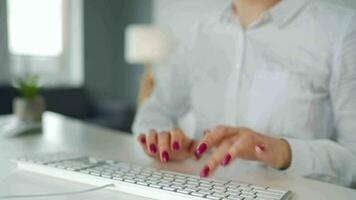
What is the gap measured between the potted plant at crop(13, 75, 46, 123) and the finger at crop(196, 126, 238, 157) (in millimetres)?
671

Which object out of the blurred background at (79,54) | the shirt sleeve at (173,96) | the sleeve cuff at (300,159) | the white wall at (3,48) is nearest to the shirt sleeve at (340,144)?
the sleeve cuff at (300,159)

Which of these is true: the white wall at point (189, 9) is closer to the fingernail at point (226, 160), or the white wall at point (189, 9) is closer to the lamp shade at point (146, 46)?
the fingernail at point (226, 160)

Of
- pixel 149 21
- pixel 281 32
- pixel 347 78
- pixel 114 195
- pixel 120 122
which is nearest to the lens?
pixel 114 195

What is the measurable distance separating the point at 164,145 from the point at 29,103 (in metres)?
0.62

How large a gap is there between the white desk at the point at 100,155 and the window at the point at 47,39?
2.33 meters

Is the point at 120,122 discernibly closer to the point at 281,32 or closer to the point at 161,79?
the point at 161,79

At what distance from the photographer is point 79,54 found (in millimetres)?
3568

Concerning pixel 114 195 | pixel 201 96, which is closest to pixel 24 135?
pixel 201 96

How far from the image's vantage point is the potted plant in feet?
3.54

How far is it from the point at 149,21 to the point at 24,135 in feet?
8.71

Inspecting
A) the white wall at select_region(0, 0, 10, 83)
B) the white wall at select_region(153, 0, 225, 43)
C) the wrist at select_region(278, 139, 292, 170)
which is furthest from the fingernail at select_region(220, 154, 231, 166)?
the white wall at select_region(0, 0, 10, 83)

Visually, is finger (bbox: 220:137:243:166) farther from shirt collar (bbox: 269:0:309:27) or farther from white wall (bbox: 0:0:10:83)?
white wall (bbox: 0:0:10:83)

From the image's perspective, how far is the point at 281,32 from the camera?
29.2 inches

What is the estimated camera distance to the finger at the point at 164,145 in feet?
2.04
